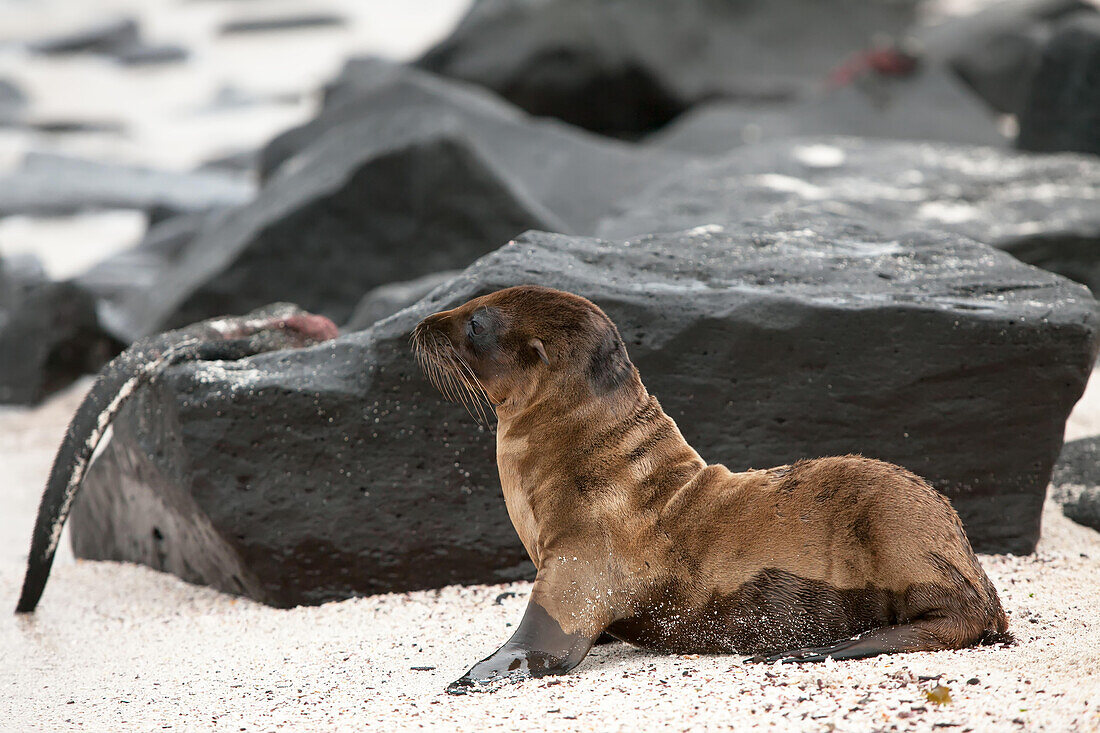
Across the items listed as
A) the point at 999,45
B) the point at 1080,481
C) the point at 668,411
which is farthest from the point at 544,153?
the point at 999,45

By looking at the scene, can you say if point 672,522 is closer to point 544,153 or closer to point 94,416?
point 94,416

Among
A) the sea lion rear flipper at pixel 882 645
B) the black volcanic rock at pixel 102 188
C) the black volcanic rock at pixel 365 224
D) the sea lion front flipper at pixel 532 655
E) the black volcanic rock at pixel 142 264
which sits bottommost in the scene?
the black volcanic rock at pixel 102 188

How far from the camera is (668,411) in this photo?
4.71 meters

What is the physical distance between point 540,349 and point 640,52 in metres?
13.4

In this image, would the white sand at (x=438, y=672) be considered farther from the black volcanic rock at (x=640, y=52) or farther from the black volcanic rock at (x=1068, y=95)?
the black volcanic rock at (x=640, y=52)

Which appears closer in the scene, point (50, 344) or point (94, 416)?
point (94, 416)

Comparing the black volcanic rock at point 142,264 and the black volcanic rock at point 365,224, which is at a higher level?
the black volcanic rock at point 365,224

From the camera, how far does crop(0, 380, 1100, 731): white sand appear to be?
3041 millimetres

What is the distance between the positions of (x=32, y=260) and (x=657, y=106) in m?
8.64

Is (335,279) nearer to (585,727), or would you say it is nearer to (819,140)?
(819,140)

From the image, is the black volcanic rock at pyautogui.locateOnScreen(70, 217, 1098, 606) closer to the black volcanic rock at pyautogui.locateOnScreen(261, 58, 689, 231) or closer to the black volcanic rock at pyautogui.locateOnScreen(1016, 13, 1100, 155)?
the black volcanic rock at pyautogui.locateOnScreen(261, 58, 689, 231)

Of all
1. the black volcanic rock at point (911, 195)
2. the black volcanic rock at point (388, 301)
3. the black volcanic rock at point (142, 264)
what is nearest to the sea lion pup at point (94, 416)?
the black volcanic rock at point (388, 301)

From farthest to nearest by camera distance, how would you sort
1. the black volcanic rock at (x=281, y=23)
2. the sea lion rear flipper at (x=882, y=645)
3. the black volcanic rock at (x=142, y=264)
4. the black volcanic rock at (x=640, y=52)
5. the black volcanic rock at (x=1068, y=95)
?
the black volcanic rock at (x=281, y=23)
the black volcanic rock at (x=640, y=52)
the black volcanic rock at (x=142, y=264)
the black volcanic rock at (x=1068, y=95)
the sea lion rear flipper at (x=882, y=645)

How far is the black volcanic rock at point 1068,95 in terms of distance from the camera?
10.1 metres
